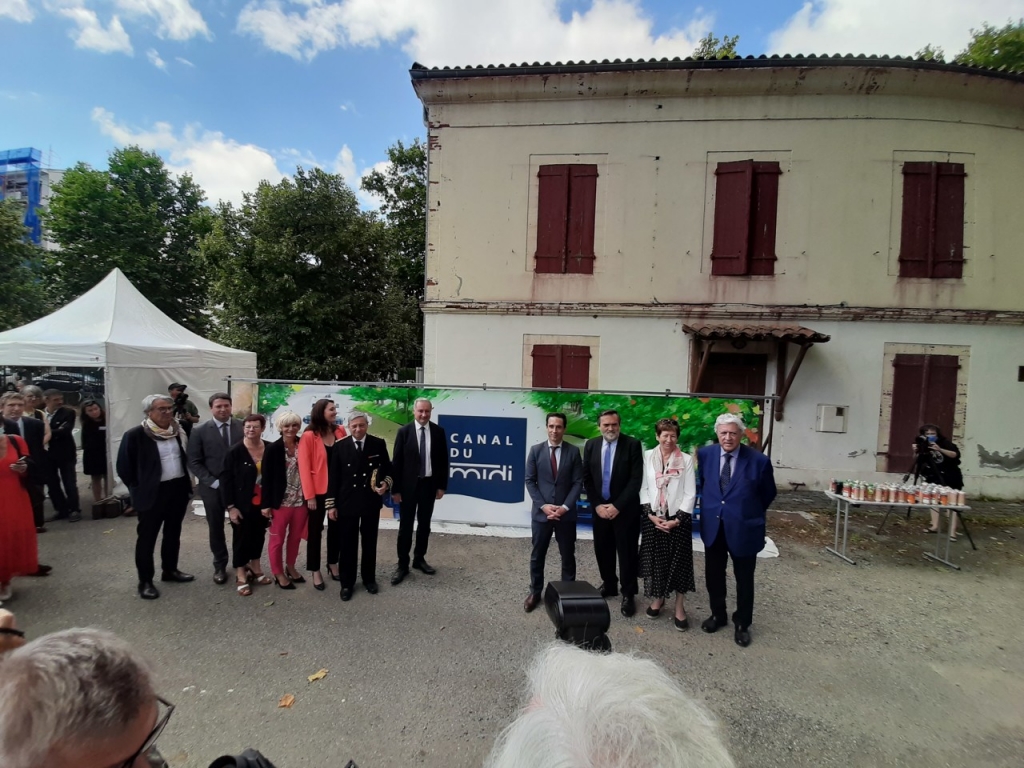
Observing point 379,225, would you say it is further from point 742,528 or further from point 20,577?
point 742,528

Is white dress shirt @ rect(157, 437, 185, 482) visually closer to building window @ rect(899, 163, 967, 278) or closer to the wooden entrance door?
the wooden entrance door

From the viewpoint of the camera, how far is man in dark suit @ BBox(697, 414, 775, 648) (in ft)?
12.3

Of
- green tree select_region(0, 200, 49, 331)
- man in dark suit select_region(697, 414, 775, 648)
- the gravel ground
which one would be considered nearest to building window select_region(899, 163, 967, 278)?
the gravel ground

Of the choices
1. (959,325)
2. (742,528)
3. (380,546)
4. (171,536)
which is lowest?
(380,546)

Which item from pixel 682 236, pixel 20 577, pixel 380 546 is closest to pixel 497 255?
pixel 682 236

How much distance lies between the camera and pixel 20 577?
4.61 meters

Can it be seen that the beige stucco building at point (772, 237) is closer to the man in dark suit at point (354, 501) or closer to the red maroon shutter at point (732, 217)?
the red maroon shutter at point (732, 217)

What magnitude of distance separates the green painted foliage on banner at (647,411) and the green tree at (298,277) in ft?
35.6

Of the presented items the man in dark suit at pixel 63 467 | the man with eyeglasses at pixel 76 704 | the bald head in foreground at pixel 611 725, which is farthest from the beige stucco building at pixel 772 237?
the man with eyeglasses at pixel 76 704

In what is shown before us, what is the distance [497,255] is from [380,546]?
6.16 meters

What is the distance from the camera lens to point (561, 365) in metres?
9.68

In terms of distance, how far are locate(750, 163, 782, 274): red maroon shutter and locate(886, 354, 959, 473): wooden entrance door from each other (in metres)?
3.06

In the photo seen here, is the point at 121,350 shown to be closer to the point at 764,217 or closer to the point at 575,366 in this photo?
the point at 575,366

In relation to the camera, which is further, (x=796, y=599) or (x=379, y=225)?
(x=379, y=225)
